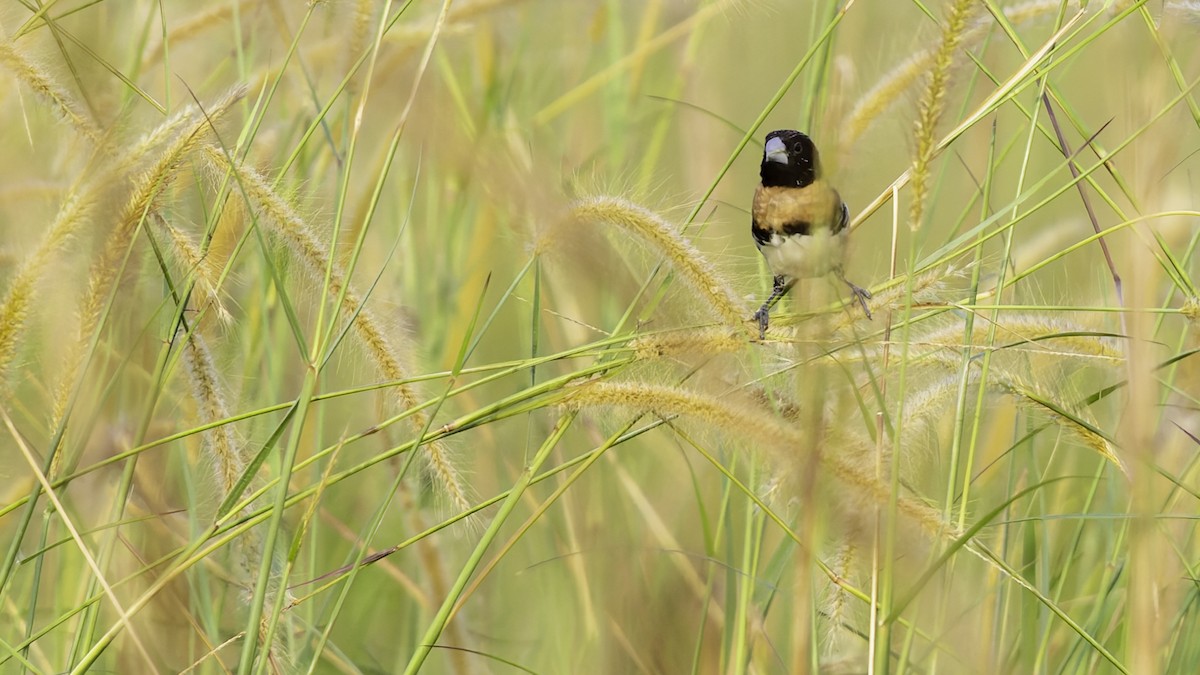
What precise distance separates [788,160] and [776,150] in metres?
0.07

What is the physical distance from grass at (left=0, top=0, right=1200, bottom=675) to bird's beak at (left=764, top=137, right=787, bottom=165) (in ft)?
0.39

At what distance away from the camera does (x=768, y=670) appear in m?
1.56

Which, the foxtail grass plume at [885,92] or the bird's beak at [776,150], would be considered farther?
the bird's beak at [776,150]

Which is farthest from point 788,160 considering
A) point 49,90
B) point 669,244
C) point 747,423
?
point 49,90

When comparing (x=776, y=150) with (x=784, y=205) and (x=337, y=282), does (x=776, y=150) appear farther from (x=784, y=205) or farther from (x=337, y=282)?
(x=337, y=282)

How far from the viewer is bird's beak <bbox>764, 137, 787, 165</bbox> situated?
207cm

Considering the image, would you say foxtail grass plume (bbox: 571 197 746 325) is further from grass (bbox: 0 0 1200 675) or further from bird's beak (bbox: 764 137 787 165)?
bird's beak (bbox: 764 137 787 165)

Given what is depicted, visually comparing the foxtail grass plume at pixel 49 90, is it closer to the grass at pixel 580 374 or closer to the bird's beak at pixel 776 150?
the grass at pixel 580 374

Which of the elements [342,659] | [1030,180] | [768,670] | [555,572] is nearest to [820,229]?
[342,659]

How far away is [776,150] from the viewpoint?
81.5 inches

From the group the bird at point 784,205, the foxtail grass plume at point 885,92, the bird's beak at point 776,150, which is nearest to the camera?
the foxtail grass plume at point 885,92

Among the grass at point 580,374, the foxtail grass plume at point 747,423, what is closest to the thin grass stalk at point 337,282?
the grass at point 580,374

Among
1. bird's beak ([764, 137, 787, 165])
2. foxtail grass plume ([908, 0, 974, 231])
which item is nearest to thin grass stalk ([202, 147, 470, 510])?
foxtail grass plume ([908, 0, 974, 231])

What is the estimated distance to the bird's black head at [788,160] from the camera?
2.09 m
